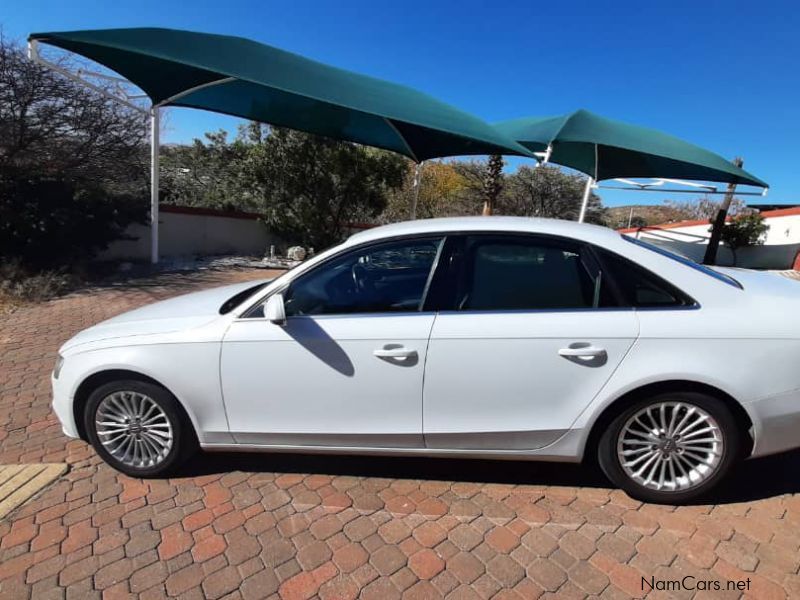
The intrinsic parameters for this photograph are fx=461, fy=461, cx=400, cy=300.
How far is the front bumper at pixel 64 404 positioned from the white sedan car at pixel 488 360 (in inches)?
3.8

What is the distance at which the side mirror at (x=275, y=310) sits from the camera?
2.40 meters

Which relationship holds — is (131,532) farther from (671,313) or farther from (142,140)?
(142,140)

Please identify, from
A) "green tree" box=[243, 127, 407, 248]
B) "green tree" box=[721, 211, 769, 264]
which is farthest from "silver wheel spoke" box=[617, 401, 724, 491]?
"green tree" box=[721, 211, 769, 264]

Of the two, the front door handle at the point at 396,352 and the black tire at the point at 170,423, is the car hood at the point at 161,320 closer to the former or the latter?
the black tire at the point at 170,423

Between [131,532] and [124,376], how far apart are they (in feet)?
2.78

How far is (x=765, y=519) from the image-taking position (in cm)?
246

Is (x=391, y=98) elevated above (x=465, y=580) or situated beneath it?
elevated above

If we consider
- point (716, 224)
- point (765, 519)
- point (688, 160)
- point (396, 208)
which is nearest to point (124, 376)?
point (765, 519)

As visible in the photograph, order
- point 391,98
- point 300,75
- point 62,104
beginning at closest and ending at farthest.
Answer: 1. point 300,75
2. point 391,98
3. point 62,104

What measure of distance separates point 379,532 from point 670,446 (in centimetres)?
160

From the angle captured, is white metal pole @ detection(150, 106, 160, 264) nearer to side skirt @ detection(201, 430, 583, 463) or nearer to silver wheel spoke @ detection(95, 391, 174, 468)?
silver wheel spoke @ detection(95, 391, 174, 468)

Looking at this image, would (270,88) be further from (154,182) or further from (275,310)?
(154,182)

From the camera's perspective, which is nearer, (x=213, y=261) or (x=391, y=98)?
(x=391, y=98)

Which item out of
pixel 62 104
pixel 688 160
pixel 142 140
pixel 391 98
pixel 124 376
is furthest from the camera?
pixel 142 140
